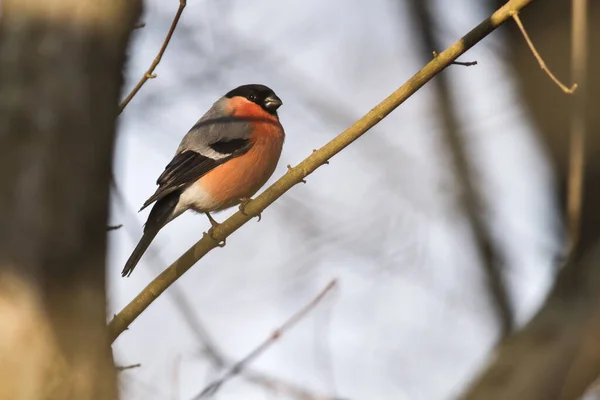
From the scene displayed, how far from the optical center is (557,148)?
6773 millimetres

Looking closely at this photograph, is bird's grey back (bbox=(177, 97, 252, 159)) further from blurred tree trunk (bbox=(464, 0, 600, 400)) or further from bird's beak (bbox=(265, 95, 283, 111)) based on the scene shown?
blurred tree trunk (bbox=(464, 0, 600, 400))

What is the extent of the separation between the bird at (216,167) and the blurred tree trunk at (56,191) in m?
3.09

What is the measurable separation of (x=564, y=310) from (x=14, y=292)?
367 centimetres

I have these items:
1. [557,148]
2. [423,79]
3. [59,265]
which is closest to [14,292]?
[59,265]

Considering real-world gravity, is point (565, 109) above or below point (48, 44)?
below

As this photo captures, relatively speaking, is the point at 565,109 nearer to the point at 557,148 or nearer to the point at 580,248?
the point at 557,148

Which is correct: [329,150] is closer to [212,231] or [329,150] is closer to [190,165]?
[212,231]

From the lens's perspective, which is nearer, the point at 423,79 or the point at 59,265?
the point at 59,265

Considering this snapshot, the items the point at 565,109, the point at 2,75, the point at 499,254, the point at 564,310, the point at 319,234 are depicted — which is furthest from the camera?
the point at 319,234

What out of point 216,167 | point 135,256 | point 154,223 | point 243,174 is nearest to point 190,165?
point 216,167

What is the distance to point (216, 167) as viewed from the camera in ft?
20.1

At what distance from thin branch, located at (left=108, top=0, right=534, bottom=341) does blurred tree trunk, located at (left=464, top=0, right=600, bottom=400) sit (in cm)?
166

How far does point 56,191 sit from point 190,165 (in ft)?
12.3

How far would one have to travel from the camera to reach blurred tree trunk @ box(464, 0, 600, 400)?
4645 mm
